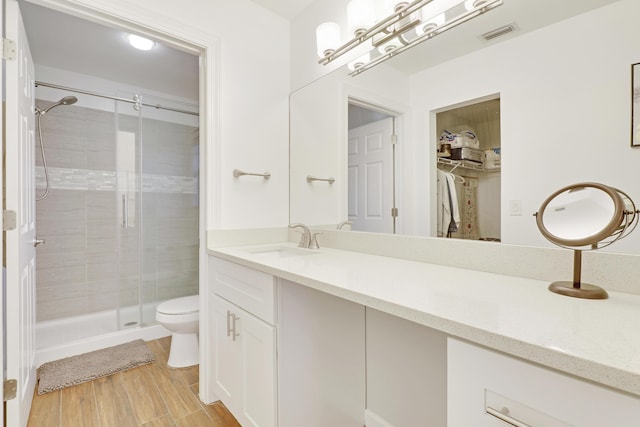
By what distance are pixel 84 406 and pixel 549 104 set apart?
2535mm

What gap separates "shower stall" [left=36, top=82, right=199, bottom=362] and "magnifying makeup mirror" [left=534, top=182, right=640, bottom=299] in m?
2.82

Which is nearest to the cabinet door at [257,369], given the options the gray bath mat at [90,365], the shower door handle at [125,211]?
the gray bath mat at [90,365]

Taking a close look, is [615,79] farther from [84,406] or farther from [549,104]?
[84,406]

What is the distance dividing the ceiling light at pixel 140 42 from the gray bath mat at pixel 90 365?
84.3 inches

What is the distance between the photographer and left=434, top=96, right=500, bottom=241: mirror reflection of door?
3.71 ft

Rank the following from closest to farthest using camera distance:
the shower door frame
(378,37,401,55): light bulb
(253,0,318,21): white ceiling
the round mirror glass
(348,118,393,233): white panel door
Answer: the round mirror glass → (378,37,401,55): light bulb → (348,118,393,233): white panel door → the shower door frame → (253,0,318,21): white ceiling

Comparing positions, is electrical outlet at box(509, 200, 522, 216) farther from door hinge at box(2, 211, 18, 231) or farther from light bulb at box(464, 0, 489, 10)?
door hinge at box(2, 211, 18, 231)

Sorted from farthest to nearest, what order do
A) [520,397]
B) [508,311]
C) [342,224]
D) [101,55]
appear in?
[101,55] → [342,224] → [508,311] → [520,397]

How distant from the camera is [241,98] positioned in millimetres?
1856

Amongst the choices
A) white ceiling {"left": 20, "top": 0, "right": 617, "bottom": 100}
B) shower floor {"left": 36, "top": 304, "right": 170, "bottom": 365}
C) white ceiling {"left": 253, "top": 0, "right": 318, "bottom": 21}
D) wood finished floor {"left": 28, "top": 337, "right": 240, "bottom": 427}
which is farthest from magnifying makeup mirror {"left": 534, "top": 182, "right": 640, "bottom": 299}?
shower floor {"left": 36, "top": 304, "right": 170, "bottom": 365}

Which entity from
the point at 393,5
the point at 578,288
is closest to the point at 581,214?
the point at 578,288

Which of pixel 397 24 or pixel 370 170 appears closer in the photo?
pixel 397 24

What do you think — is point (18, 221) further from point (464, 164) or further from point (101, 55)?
point (464, 164)

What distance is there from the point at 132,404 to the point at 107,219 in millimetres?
A: 1683
